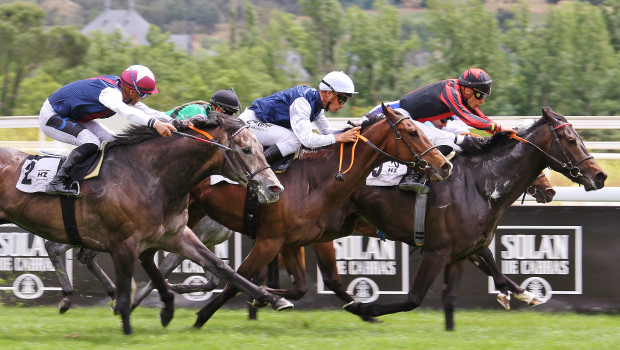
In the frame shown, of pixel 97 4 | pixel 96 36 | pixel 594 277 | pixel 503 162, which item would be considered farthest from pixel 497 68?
pixel 97 4

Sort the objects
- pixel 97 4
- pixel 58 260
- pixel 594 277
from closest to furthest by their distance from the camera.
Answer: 1. pixel 58 260
2. pixel 594 277
3. pixel 97 4

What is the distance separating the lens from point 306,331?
8289 mm

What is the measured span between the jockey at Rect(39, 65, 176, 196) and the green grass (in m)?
1.30

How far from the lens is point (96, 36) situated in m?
26.0

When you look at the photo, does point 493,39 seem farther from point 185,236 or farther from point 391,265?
point 185,236

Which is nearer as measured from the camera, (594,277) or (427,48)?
(594,277)

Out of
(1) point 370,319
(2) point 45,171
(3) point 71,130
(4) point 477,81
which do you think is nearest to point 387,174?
(4) point 477,81

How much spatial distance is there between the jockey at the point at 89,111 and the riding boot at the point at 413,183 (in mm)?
2203

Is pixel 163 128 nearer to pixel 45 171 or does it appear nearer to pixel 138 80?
pixel 138 80

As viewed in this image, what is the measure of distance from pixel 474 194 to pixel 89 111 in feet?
11.2

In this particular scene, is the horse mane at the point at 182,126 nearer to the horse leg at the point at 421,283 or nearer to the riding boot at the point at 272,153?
the riding boot at the point at 272,153

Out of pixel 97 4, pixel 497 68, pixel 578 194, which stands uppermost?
pixel 97 4

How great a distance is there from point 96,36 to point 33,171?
1903 cm

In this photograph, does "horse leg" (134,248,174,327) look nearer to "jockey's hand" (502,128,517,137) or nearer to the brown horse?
the brown horse
